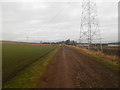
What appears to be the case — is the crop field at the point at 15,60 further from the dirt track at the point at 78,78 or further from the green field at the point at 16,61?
the dirt track at the point at 78,78

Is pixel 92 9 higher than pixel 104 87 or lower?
higher

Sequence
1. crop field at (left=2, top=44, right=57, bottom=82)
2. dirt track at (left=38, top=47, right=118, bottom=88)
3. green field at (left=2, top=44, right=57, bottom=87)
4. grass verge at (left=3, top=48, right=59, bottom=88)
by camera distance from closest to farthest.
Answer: dirt track at (left=38, top=47, right=118, bottom=88)
grass verge at (left=3, top=48, right=59, bottom=88)
green field at (left=2, top=44, right=57, bottom=87)
crop field at (left=2, top=44, right=57, bottom=82)

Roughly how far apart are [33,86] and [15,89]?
2.86 feet

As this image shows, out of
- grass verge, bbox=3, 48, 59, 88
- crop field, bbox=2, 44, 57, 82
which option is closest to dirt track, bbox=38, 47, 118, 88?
grass verge, bbox=3, 48, 59, 88

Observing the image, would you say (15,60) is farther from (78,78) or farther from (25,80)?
(78,78)

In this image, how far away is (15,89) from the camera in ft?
15.0

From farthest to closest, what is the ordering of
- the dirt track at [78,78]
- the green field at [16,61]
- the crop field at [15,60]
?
1. the crop field at [15,60]
2. the green field at [16,61]
3. the dirt track at [78,78]

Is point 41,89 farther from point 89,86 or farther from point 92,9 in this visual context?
point 92,9

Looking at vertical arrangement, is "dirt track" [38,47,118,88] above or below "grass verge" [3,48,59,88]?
Result: above

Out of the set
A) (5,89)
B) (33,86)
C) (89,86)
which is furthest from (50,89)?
(5,89)

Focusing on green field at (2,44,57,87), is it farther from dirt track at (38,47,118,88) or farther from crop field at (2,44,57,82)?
dirt track at (38,47,118,88)

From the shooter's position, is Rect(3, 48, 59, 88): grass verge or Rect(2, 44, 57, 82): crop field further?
Rect(2, 44, 57, 82): crop field

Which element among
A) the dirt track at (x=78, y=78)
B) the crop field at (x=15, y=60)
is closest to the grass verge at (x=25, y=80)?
the dirt track at (x=78, y=78)

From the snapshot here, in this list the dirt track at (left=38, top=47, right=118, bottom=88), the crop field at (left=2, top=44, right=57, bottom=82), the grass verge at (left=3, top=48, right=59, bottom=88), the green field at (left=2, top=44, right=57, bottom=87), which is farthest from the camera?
the crop field at (left=2, top=44, right=57, bottom=82)
